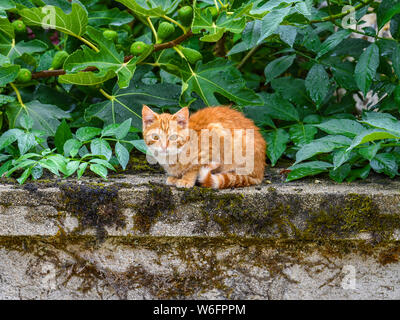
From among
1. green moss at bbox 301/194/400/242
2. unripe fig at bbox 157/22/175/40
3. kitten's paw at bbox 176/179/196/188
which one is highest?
unripe fig at bbox 157/22/175/40

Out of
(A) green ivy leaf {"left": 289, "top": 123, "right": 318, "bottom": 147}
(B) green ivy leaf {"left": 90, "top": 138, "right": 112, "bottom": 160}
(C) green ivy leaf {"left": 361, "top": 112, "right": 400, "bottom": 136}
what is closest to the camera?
(C) green ivy leaf {"left": 361, "top": 112, "right": 400, "bottom": 136}

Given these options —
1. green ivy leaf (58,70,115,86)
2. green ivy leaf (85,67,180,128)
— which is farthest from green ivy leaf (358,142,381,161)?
green ivy leaf (58,70,115,86)

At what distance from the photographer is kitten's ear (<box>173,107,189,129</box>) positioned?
5.45 ft

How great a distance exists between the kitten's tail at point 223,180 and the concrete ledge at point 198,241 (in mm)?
51

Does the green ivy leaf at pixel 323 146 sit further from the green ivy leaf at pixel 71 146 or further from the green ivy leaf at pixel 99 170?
the green ivy leaf at pixel 71 146

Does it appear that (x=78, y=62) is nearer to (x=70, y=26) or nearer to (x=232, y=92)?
(x=70, y=26)

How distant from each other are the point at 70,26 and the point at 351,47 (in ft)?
3.96

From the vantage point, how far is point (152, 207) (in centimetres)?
154

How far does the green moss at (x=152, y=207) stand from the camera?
5.03ft

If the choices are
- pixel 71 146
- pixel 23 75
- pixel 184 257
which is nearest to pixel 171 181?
pixel 184 257

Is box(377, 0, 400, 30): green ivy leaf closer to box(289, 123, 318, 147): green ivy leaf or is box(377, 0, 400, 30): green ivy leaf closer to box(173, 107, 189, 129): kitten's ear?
Answer: box(289, 123, 318, 147): green ivy leaf

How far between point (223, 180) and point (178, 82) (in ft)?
2.63

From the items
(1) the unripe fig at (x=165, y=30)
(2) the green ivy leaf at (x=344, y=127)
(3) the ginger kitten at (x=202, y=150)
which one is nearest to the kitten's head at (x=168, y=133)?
(3) the ginger kitten at (x=202, y=150)

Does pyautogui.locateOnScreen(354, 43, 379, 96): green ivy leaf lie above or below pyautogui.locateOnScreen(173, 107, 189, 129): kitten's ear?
above
